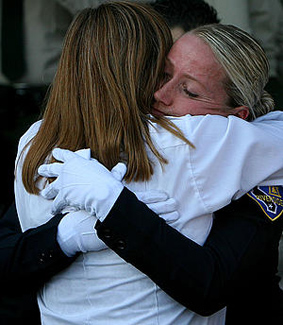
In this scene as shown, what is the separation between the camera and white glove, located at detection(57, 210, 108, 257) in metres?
1.59

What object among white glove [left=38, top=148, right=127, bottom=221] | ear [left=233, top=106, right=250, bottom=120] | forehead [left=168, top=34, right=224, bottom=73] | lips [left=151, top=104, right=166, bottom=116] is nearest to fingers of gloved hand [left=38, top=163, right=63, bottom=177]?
white glove [left=38, top=148, right=127, bottom=221]

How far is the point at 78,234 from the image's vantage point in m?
1.59

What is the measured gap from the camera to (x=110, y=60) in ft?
5.42

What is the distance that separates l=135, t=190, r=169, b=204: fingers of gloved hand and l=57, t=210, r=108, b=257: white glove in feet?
0.43

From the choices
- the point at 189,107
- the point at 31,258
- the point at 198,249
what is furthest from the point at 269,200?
the point at 31,258

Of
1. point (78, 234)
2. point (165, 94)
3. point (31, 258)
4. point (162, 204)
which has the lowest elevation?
point (31, 258)

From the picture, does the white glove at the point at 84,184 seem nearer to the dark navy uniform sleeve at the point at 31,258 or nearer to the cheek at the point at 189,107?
the dark navy uniform sleeve at the point at 31,258

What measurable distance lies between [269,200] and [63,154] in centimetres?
53

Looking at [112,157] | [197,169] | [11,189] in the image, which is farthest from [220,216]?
[11,189]

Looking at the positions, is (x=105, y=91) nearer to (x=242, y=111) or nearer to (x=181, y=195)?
(x=181, y=195)

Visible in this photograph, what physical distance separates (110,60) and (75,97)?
13 cm

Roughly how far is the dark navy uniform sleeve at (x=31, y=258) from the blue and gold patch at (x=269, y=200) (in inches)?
19.5

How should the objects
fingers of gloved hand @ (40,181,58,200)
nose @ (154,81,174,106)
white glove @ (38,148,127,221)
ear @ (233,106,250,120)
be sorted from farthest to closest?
ear @ (233,106,250,120) < nose @ (154,81,174,106) < fingers of gloved hand @ (40,181,58,200) < white glove @ (38,148,127,221)

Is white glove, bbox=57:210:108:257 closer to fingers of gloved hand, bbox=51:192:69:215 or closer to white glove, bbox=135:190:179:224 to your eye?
fingers of gloved hand, bbox=51:192:69:215
